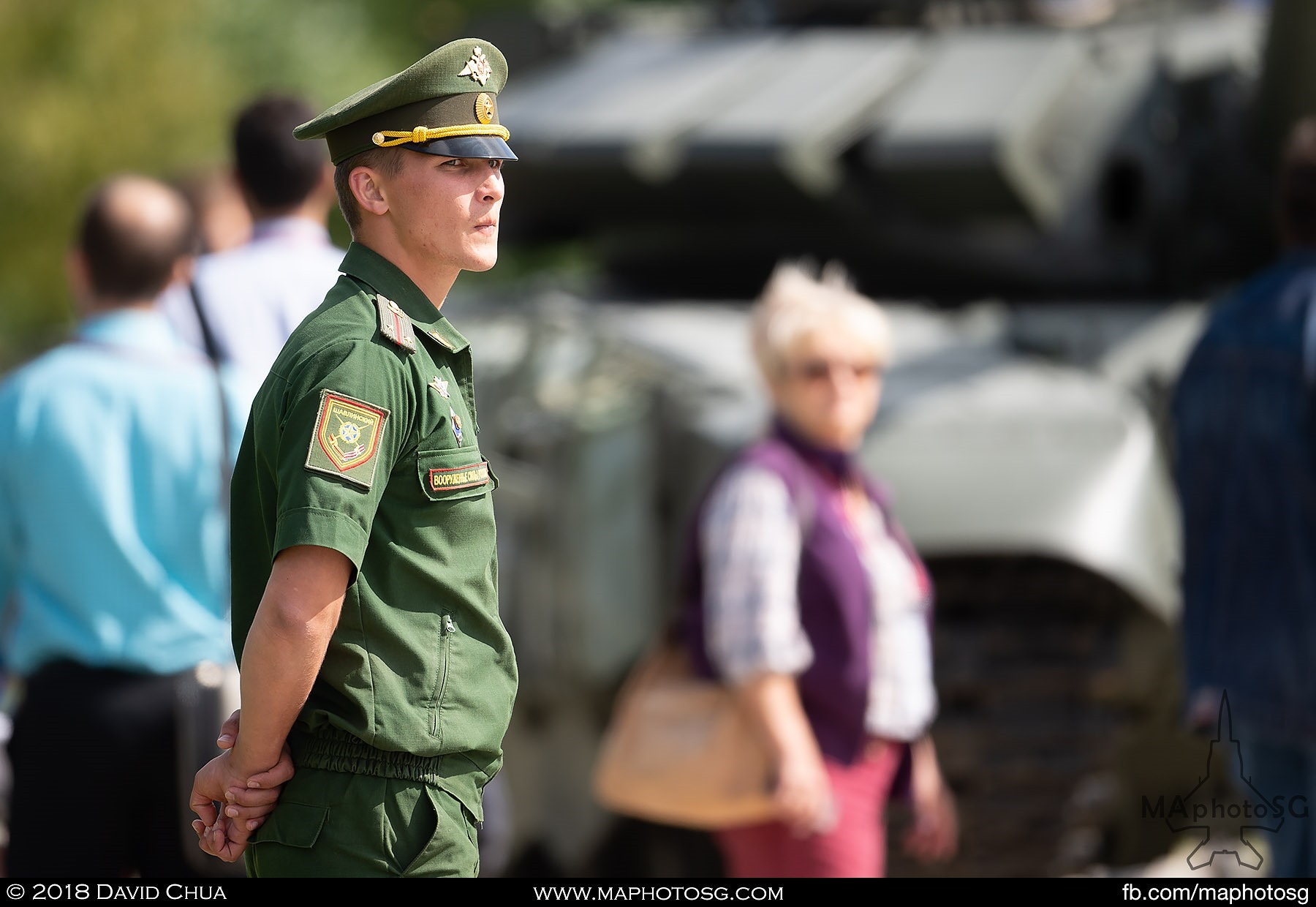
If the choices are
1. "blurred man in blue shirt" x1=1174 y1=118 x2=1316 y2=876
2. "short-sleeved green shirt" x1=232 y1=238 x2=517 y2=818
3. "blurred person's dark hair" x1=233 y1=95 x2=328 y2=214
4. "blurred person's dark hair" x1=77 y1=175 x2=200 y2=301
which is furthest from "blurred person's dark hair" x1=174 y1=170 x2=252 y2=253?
"short-sleeved green shirt" x1=232 y1=238 x2=517 y2=818

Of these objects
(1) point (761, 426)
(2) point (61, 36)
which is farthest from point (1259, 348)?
(2) point (61, 36)

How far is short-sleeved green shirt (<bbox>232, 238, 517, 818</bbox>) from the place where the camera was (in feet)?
6.97

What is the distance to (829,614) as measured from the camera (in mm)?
4113

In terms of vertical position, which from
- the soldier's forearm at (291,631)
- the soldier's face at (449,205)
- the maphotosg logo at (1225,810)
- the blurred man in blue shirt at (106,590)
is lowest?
the maphotosg logo at (1225,810)


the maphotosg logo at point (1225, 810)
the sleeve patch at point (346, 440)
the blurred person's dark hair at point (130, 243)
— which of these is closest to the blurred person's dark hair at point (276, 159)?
the blurred person's dark hair at point (130, 243)

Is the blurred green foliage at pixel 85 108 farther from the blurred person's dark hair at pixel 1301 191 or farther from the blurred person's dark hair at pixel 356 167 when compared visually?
the blurred person's dark hair at pixel 356 167

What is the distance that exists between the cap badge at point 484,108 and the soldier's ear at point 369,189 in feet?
0.46

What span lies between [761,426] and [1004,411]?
68 cm

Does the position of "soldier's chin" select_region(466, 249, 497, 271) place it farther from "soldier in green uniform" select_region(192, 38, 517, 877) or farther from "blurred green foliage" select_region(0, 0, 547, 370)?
"blurred green foliage" select_region(0, 0, 547, 370)

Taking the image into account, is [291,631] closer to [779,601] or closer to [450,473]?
[450,473]

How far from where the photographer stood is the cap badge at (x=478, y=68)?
7.51 feet

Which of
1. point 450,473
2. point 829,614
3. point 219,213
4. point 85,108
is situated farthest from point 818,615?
point 85,108

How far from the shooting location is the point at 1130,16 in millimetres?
7047

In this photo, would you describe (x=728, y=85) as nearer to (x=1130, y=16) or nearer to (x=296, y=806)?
(x=1130, y=16)
